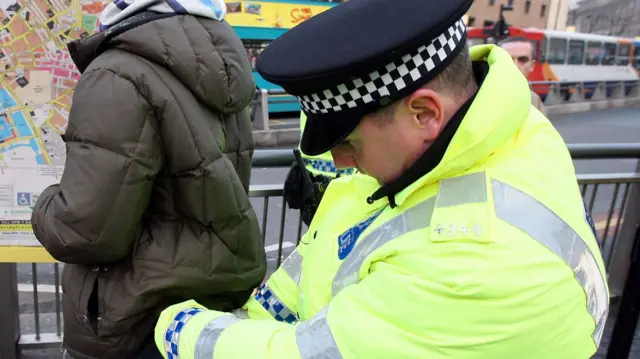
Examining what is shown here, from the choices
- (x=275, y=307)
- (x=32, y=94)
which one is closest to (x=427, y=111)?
(x=275, y=307)

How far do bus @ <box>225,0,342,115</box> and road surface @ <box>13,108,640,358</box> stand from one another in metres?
1.47

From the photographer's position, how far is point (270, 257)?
5.27m

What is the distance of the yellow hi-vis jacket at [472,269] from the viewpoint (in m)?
0.87

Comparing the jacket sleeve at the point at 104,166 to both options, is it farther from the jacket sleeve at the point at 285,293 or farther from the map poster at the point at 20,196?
the map poster at the point at 20,196

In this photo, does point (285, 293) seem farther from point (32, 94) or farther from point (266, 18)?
point (266, 18)

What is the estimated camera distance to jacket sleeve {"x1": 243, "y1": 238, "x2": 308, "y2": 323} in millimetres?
1567

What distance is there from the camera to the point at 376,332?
2.96 feet

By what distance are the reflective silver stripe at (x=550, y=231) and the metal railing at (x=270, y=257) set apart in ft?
6.10

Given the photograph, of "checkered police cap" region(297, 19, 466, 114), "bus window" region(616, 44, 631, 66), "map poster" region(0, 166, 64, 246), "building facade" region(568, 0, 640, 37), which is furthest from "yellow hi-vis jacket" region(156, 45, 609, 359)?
"building facade" region(568, 0, 640, 37)

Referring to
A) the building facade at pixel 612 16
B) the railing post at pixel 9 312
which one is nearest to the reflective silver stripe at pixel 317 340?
the railing post at pixel 9 312

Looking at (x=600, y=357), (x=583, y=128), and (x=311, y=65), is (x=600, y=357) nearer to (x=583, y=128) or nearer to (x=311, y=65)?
(x=311, y=65)

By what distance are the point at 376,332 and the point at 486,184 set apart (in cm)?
34

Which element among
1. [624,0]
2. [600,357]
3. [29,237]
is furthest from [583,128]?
[29,237]

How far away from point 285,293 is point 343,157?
Answer: 0.61m
